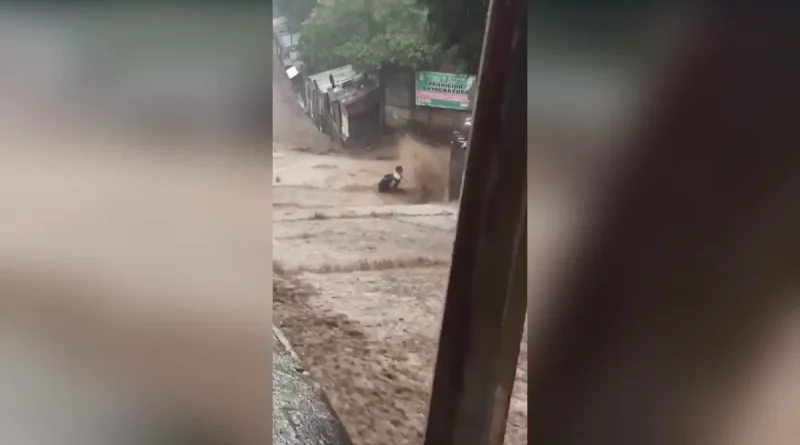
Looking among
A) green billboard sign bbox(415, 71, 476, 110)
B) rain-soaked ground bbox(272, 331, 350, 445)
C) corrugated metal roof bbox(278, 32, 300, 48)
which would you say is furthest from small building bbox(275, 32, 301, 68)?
rain-soaked ground bbox(272, 331, 350, 445)

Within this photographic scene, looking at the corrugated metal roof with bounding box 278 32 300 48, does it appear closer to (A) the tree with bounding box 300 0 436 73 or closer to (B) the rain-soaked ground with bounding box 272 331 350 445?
(A) the tree with bounding box 300 0 436 73

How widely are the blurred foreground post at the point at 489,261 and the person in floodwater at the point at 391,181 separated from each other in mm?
96

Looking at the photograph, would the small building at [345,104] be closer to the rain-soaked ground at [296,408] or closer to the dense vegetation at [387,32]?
the dense vegetation at [387,32]

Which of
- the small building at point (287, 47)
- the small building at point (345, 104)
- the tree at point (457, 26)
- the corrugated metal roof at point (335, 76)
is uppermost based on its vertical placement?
the tree at point (457, 26)

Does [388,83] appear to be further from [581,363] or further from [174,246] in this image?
[581,363]

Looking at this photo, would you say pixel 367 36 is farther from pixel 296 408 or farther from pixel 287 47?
pixel 296 408

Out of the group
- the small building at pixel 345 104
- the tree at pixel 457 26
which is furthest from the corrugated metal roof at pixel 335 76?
the tree at pixel 457 26

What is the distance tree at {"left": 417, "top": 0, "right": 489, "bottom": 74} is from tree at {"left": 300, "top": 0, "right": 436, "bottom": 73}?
0.01 m

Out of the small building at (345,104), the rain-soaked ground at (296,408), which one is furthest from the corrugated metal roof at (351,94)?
the rain-soaked ground at (296,408)

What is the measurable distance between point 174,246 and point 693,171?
78 cm

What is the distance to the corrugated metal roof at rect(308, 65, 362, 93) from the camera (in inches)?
37.6

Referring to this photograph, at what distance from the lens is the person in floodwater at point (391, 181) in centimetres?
98

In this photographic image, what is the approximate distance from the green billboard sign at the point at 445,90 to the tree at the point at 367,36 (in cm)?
2

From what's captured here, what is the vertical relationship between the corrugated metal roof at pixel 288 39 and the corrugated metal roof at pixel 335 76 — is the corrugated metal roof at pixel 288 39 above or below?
above
